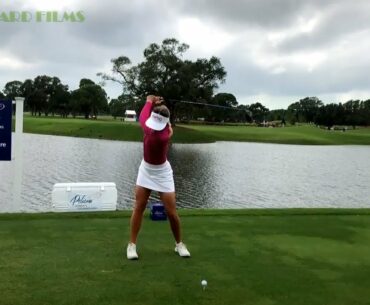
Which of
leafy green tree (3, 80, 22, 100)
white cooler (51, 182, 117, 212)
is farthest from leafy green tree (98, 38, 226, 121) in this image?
leafy green tree (3, 80, 22, 100)

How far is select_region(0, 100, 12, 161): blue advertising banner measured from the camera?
34.3 ft

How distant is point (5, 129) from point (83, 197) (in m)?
2.23

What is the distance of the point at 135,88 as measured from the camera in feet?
266

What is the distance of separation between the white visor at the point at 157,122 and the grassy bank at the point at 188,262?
1.75 m

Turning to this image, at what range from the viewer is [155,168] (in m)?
6.60

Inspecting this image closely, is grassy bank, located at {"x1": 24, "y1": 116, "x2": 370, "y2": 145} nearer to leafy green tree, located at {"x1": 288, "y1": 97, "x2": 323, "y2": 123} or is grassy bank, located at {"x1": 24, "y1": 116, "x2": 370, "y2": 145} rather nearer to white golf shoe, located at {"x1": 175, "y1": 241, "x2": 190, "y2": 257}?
white golf shoe, located at {"x1": 175, "y1": 241, "x2": 190, "y2": 257}

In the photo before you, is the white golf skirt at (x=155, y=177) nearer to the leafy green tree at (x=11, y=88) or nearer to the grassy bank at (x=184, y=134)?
the grassy bank at (x=184, y=134)

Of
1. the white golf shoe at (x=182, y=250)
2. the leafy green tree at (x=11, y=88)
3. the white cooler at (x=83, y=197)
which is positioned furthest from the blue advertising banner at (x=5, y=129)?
the leafy green tree at (x=11, y=88)

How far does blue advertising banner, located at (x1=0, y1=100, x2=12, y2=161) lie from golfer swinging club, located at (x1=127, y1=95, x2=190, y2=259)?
4915 millimetres

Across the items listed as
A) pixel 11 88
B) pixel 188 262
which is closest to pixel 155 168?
pixel 188 262

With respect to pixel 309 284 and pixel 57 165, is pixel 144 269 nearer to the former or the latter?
pixel 309 284

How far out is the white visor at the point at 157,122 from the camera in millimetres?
6449

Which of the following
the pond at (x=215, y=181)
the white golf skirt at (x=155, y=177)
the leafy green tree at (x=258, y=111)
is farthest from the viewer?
the leafy green tree at (x=258, y=111)

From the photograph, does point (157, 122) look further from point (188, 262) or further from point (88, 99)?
point (88, 99)
